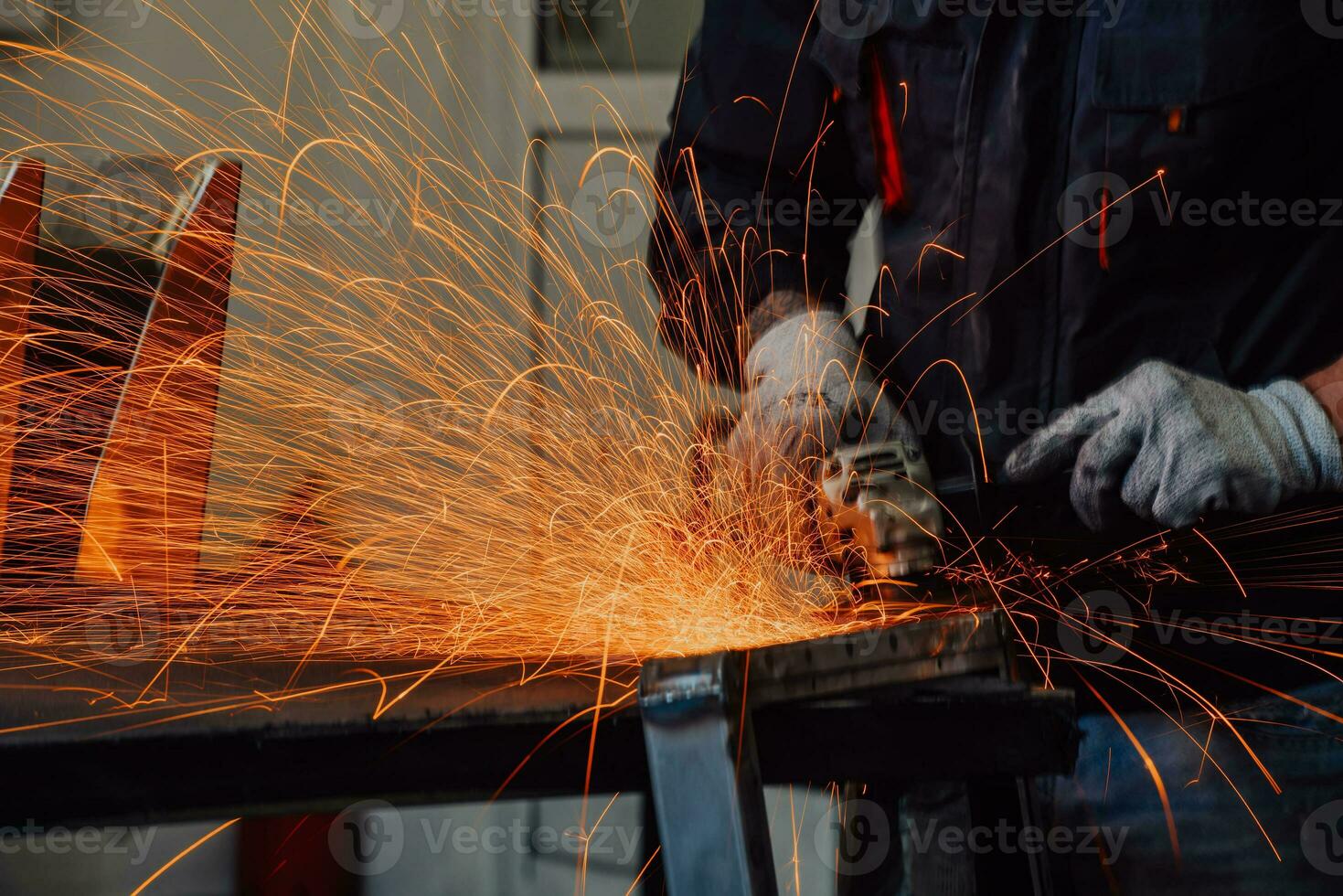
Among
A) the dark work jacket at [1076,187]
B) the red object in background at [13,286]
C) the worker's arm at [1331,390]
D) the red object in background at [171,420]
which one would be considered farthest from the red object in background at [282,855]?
the worker's arm at [1331,390]

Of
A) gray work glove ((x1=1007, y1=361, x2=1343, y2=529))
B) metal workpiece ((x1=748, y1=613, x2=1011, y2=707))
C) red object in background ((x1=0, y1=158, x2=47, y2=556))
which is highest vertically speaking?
red object in background ((x1=0, y1=158, x2=47, y2=556))

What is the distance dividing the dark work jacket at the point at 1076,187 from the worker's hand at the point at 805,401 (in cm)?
8

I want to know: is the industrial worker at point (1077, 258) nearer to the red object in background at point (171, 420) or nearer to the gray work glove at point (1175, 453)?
the gray work glove at point (1175, 453)

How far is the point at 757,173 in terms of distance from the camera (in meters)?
1.32

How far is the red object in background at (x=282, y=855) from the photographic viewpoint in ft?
5.66

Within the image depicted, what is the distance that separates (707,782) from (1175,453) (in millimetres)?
614

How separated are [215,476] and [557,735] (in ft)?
6.55

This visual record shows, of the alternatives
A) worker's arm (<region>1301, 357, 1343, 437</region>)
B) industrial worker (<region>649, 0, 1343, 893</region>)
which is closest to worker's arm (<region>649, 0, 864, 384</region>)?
industrial worker (<region>649, 0, 1343, 893</region>)

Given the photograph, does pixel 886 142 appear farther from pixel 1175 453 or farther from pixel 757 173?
pixel 1175 453

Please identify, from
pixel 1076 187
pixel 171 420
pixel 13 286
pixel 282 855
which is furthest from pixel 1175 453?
pixel 282 855

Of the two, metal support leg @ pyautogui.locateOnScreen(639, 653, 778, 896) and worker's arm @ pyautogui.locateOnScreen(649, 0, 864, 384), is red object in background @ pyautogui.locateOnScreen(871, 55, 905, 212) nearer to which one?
worker's arm @ pyautogui.locateOnScreen(649, 0, 864, 384)

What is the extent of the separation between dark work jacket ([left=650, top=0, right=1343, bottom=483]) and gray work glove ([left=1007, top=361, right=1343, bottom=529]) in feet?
0.32

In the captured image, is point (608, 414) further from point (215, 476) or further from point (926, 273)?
point (215, 476)

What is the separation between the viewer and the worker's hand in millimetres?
1084
